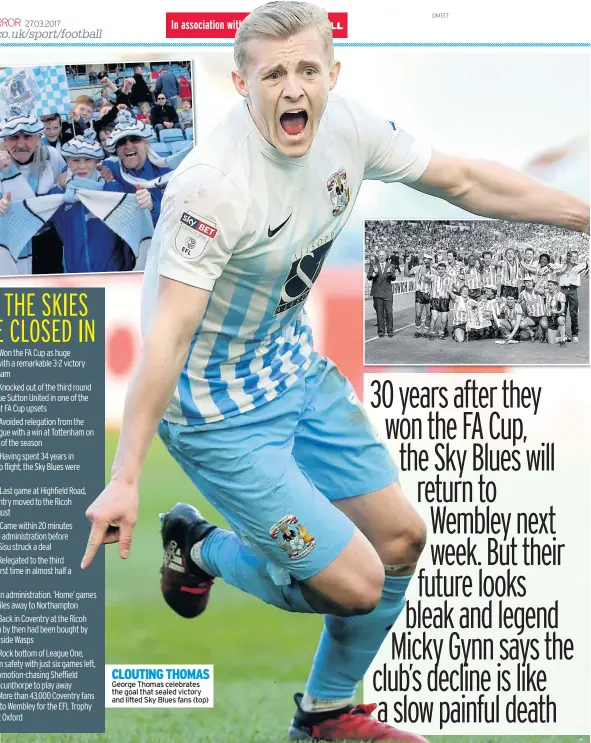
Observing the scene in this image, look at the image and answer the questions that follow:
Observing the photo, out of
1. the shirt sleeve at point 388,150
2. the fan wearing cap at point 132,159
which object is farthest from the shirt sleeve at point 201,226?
the fan wearing cap at point 132,159

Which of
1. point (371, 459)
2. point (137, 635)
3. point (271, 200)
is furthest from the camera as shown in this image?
point (137, 635)

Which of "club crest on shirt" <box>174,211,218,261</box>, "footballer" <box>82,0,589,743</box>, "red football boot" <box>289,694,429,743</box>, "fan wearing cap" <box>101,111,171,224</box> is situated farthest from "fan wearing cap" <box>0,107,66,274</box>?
"red football boot" <box>289,694,429,743</box>

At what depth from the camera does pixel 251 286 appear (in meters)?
3.03

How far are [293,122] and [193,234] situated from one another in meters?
0.40

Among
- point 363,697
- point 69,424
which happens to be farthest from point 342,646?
point 69,424

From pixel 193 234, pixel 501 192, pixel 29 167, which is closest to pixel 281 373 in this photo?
pixel 193 234

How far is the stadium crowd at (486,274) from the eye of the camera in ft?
11.8

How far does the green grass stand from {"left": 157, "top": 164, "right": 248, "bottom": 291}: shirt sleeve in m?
1.03

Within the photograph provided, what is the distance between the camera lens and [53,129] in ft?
11.7

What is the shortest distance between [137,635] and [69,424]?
0.74 m

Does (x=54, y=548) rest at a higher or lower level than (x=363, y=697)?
higher

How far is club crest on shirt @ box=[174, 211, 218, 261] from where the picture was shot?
282cm

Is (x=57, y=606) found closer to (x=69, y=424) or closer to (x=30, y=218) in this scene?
(x=69, y=424)

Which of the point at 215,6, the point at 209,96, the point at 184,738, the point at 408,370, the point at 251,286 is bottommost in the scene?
the point at 184,738
